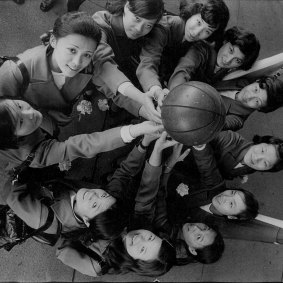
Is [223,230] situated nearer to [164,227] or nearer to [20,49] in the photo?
[164,227]

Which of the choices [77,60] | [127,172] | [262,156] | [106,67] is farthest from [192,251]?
[77,60]

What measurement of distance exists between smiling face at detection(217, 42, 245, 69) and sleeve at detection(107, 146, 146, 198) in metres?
1.07

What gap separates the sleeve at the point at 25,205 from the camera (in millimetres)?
2455

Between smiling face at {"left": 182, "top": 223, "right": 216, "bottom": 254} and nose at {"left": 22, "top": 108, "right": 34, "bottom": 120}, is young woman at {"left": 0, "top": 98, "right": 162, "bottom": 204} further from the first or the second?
smiling face at {"left": 182, "top": 223, "right": 216, "bottom": 254}

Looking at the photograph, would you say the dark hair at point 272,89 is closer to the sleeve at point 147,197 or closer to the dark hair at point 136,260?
the sleeve at point 147,197

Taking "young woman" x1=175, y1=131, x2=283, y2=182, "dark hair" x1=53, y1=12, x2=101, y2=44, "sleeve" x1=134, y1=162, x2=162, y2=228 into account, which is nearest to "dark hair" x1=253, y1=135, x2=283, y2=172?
"young woman" x1=175, y1=131, x2=283, y2=182

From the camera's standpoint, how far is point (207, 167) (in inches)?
116

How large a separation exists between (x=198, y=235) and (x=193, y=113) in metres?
1.18

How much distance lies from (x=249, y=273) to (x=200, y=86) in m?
2.60

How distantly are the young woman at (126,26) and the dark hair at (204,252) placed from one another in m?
1.55

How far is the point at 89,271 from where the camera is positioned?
293 cm

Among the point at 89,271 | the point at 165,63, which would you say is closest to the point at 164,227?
the point at 89,271

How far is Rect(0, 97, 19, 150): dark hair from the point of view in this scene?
85.2 inches

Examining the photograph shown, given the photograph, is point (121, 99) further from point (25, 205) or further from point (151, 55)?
point (25, 205)
